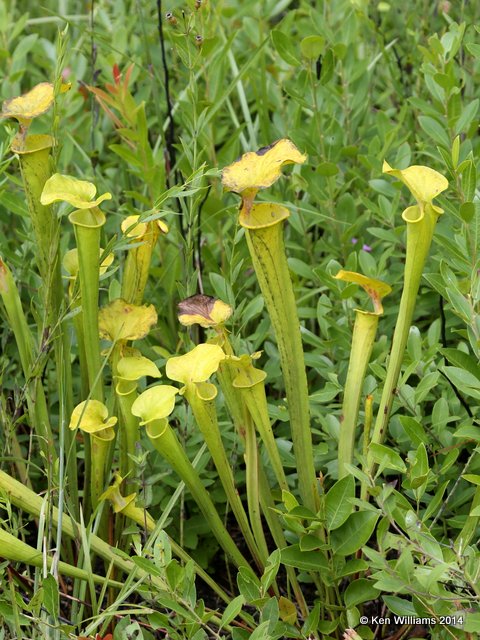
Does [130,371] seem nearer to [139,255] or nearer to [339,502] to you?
[139,255]

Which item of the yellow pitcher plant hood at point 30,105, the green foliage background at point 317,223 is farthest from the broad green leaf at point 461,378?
the yellow pitcher plant hood at point 30,105

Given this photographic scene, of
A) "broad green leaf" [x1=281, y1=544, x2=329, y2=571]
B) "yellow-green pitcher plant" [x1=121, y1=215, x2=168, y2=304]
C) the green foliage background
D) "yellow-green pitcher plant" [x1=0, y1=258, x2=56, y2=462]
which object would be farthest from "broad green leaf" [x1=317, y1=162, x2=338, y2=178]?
"broad green leaf" [x1=281, y1=544, x2=329, y2=571]

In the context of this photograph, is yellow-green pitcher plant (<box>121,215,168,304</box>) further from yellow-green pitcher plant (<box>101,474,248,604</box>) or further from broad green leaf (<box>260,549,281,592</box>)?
broad green leaf (<box>260,549,281,592</box>)

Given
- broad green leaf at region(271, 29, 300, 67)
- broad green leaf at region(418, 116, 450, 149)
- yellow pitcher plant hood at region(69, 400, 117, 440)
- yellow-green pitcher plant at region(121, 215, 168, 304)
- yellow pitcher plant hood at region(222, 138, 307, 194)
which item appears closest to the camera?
yellow pitcher plant hood at region(222, 138, 307, 194)

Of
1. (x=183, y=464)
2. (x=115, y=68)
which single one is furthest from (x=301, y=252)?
(x=183, y=464)

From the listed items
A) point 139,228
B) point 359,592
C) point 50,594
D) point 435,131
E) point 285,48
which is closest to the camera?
point 50,594

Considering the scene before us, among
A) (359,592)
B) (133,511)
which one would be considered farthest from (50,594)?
(359,592)

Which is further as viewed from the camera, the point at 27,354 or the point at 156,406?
the point at 27,354
